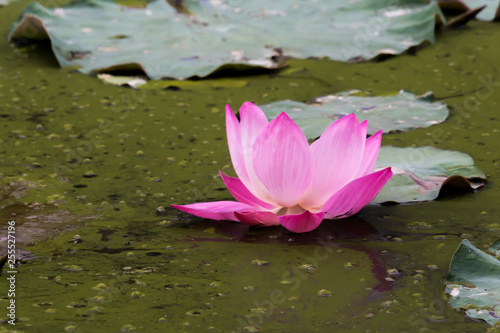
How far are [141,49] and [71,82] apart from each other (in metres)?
0.34

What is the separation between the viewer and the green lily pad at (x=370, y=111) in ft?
6.02

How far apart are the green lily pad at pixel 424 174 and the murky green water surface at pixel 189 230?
0.03 meters

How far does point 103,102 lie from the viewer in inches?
82.3

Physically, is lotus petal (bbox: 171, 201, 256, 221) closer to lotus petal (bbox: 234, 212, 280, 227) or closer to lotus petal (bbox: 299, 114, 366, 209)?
lotus petal (bbox: 234, 212, 280, 227)

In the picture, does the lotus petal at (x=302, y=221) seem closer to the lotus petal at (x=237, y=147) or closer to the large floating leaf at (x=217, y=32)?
the lotus petal at (x=237, y=147)

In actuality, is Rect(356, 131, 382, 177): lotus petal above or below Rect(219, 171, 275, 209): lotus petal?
above

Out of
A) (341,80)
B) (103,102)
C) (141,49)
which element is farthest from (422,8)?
(103,102)

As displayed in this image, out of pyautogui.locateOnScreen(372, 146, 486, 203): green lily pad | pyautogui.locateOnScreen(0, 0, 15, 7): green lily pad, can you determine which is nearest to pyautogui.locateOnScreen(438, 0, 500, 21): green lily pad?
pyautogui.locateOnScreen(372, 146, 486, 203): green lily pad

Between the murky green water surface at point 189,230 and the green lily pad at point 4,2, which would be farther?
the green lily pad at point 4,2

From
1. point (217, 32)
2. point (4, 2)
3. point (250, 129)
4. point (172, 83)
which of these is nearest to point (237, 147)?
point (250, 129)

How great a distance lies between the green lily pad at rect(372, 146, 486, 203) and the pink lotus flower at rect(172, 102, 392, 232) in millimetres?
158

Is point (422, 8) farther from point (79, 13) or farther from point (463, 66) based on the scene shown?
point (79, 13)

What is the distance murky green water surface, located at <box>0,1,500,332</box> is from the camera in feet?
3.34

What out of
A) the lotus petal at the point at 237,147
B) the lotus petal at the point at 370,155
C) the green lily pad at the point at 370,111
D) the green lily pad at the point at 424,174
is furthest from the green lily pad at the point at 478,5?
the lotus petal at the point at 237,147
